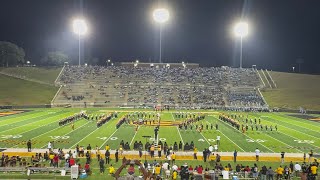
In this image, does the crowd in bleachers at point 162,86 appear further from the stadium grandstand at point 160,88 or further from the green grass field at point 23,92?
the green grass field at point 23,92

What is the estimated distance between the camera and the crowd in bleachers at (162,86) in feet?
257

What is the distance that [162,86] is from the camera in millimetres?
88562

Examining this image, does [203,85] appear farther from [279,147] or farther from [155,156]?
[155,156]

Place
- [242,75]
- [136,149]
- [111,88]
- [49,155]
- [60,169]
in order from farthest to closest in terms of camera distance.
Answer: [242,75] < [111,88] < [136,149] < [49,155] < [60,169]

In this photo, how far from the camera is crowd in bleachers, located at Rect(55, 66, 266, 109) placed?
78.4 meters

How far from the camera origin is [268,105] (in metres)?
73.2

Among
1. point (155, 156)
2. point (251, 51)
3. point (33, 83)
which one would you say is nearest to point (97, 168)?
point (155, 156)

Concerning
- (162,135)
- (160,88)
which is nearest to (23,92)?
(160,88)

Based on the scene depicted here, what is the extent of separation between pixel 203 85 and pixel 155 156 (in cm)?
6458

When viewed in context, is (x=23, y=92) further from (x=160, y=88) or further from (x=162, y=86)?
(x=162, y=86)

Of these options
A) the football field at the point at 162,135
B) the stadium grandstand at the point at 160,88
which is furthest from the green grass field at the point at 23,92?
the football field at the point at 162,135

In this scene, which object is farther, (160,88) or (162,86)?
(162,86)

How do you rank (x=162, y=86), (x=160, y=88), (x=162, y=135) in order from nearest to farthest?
(x=162, y=135)
(x=160, y=88)
(x=162, y=86)

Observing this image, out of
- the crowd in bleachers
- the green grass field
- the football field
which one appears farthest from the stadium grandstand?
the football field
